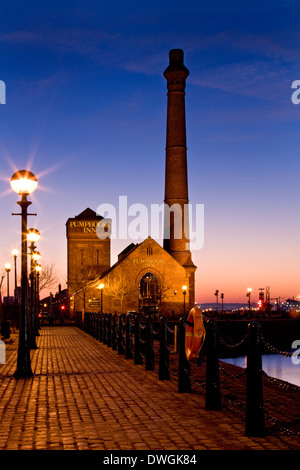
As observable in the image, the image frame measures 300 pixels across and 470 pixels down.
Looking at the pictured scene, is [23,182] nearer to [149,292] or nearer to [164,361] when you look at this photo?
[164,361]

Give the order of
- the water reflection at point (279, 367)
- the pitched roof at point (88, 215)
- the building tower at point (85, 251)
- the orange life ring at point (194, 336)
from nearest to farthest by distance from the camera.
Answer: the orange life ring at point (194, 336) → the water reflection at point (279, 367) → the building tower at point (85, 251) → the pitched roof at point (88, 215)

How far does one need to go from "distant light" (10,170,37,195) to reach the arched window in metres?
54.8

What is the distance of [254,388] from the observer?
6.87 meters

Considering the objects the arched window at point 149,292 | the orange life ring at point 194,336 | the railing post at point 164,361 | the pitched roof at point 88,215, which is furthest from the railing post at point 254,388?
the pitched roof at point 88,215

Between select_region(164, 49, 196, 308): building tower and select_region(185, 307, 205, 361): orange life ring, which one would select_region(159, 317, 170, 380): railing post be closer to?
select_region(185, 307, 205, 361): orange life ring

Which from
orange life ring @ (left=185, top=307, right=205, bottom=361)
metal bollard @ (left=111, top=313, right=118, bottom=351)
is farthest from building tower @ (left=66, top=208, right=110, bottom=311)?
orange life ring @ (left=185, top=307, right=205, bottom=361)

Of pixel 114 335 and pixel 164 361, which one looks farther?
pixel 114 335

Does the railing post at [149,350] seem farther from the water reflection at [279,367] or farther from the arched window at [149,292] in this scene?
the arched window at [149,292]

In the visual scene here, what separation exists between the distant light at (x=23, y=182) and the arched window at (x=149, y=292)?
54757mm

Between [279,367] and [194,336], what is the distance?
28.6m

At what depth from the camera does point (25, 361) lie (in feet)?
41.3

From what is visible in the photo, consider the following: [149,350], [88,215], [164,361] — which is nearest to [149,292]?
[88,215]

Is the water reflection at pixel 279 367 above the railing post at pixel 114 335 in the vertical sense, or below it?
below

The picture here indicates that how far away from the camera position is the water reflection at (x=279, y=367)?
3253 centimetres
